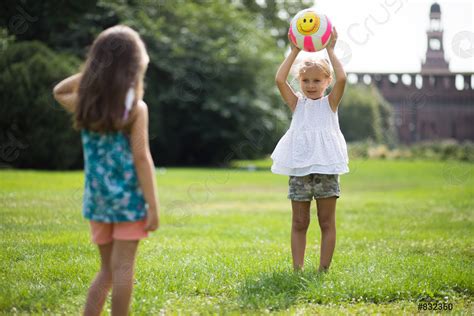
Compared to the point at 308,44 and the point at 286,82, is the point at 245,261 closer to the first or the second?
the point at 286,82

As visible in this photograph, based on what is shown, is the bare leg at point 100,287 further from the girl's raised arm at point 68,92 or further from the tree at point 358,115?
the tree at point 358,115

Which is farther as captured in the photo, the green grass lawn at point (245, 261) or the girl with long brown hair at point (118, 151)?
the green grass lawn at point (245, 261)

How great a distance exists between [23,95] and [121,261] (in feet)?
52.9

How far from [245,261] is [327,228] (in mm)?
909

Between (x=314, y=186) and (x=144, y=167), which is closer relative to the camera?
(x=144, y=167)

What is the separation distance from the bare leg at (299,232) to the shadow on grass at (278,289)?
120 millimetres

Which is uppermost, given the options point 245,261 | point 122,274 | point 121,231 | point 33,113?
point 33,113

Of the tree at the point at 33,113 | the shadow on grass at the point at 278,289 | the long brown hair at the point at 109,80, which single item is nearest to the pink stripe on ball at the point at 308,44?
the shadow on grass at the point at 278,289

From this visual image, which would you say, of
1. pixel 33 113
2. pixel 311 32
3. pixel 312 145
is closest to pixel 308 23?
pixel 311 32

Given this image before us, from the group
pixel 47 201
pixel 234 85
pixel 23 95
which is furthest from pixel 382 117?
pixel 47 201

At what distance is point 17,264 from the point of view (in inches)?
200

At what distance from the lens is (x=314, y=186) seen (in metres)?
4.89

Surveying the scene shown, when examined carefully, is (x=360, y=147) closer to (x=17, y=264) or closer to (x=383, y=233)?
(x=383, y=233)

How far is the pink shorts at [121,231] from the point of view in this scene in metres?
3.30
